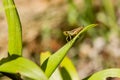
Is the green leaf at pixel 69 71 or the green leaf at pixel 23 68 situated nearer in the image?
the green leaf at pixel 23 68

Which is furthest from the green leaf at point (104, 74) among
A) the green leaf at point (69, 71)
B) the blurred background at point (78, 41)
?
the blurred background at point (78, 41)

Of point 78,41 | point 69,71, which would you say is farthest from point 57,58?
point 78,41

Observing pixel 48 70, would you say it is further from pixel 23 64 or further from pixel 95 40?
pixel 95 40

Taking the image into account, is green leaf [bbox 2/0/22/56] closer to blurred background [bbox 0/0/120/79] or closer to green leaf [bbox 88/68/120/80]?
green leaf [bbox 88/68/120/80]

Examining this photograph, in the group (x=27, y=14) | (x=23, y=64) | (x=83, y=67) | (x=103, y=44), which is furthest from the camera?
(x=27, y=14)

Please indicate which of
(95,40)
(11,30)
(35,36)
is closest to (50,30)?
(35,36)

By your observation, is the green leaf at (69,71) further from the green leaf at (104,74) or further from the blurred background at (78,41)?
the blurred background at (78,41)

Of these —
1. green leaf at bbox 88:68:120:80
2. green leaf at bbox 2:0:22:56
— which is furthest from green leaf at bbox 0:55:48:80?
green leaf at bbox 88:68:120:80
